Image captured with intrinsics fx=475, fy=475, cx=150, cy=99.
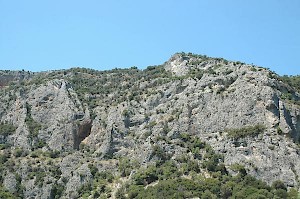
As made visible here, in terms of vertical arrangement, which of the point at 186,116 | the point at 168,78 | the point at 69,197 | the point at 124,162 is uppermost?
the point at 168,78

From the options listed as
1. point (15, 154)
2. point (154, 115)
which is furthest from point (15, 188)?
point (154, 115)

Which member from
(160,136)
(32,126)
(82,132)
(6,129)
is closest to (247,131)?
(160,136)

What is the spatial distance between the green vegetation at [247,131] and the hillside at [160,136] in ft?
0.65

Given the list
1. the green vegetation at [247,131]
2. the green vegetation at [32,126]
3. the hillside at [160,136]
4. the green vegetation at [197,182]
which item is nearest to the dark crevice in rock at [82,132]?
the hillside at [160,136]

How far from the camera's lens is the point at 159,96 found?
10506 cm

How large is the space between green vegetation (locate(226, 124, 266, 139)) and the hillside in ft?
0.65

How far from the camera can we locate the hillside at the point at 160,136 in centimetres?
7788

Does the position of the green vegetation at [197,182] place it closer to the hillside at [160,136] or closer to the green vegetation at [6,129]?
the hillside at [160,136]

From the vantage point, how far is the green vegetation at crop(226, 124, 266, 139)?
83438 mm

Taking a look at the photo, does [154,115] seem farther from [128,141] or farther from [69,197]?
[69,197]

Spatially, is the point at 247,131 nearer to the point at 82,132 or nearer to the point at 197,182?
the point at 197,182

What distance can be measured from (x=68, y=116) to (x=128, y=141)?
1740cm

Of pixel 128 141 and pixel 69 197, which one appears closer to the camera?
pixel 69 197

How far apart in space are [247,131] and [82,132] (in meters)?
38.2
